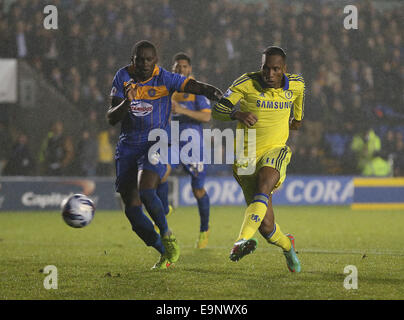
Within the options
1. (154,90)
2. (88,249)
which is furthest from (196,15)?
(154,90)

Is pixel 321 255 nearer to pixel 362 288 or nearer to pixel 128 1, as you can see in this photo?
pixel 362 288

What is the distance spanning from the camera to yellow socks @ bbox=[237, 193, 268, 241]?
5648mm

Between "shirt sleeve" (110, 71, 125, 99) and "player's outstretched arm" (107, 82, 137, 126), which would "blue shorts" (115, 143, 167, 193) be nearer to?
"player's outstretched arm" (107, 82, 137, 126)

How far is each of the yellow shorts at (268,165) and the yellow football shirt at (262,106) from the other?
9 centimetres

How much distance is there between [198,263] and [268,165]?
1.52m

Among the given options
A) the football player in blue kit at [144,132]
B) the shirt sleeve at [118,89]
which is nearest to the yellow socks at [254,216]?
the football player in blue kit at [144,132]

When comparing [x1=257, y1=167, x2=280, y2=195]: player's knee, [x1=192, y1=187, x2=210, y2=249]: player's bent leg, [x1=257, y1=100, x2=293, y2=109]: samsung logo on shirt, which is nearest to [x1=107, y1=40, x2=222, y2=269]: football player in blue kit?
[x1=257, y1=100, x2=293, y2=109]: samsung logo on shirt

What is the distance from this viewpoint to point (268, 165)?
19.8ft

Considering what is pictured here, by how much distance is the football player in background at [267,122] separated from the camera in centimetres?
597

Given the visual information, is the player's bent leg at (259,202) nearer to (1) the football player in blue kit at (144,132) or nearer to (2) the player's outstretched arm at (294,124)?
(1) the football player in blue kit at (144,132)

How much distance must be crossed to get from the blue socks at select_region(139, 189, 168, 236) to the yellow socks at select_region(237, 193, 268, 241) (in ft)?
3.05

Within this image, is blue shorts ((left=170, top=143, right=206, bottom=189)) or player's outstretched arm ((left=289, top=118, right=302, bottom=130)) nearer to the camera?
player's outstretched arm ((left=289, top=118, right=302, bottom=130))

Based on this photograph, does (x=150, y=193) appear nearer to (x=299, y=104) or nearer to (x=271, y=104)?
(x=271, y=104)

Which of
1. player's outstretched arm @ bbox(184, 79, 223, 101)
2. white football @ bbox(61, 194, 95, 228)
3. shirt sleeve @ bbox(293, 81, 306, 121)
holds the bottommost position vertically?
white football @ bbox(61, 194, 95, 228)
